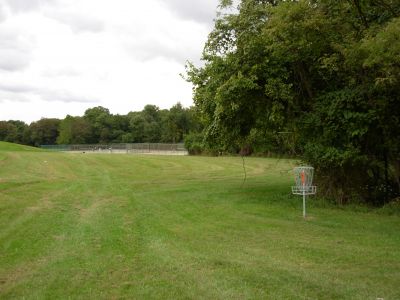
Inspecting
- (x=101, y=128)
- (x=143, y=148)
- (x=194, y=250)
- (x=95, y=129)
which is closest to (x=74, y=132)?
(x=95, y=129)

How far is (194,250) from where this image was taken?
890cm

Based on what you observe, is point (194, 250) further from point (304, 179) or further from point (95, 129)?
point (95, 129)

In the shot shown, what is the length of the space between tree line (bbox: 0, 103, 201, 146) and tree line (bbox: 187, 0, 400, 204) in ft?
291

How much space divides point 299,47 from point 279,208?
512cm

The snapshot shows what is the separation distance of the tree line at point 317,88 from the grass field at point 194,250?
1900 millimetres

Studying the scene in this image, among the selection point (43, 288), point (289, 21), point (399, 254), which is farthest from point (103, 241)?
point (289, 21)

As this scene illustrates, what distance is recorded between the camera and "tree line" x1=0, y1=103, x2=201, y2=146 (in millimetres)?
118688

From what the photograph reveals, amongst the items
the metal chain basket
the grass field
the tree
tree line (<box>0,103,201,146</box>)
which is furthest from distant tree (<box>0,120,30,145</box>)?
the metal chain basket

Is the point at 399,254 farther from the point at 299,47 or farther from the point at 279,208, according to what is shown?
the point at 299,47

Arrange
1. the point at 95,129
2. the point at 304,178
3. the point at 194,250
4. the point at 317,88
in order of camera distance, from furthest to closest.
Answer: the point at 95,129, the point at 317,88, the point at 304,178, the point at 194,250

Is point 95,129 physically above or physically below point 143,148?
above

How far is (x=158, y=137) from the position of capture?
116 m

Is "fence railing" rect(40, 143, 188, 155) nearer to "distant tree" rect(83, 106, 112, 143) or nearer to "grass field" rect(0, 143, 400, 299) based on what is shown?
"distant tree" rect(83, 106, 112, 143)

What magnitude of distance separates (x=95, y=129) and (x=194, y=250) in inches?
5081
